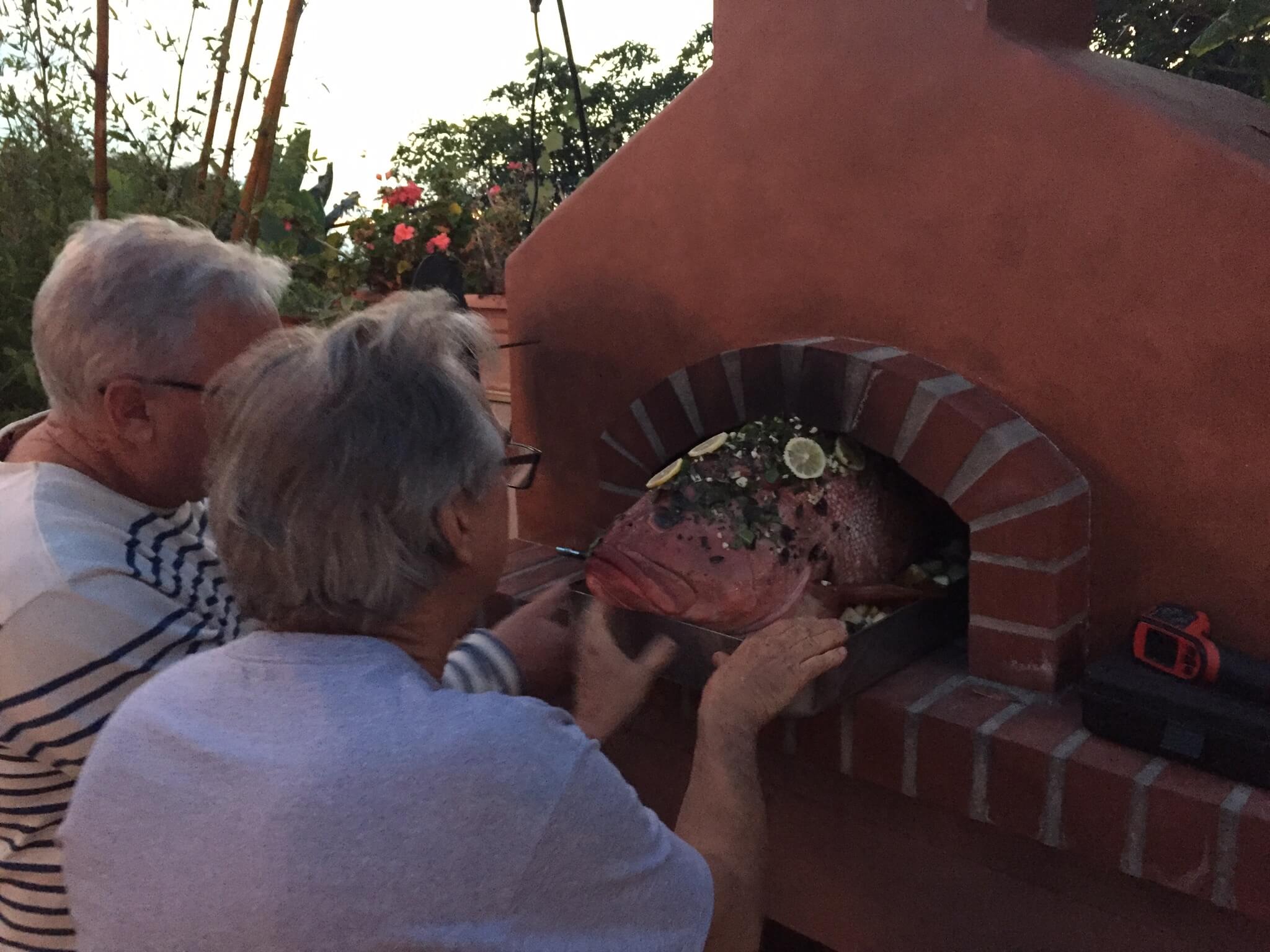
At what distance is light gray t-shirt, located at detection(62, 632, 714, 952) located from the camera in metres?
0.79

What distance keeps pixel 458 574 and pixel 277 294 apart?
75cm

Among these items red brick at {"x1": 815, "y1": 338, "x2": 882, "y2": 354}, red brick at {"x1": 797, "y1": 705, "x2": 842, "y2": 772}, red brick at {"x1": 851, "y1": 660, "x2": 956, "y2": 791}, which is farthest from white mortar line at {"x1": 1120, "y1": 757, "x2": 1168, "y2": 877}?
red brick at {"x1": 815, "y1": 338, "x2": 882, "y2": 354}

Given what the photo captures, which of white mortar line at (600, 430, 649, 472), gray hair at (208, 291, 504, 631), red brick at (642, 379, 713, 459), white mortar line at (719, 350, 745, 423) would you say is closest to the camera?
gray hair at (208, 291, 504, 631)

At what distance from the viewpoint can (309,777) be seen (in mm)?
797

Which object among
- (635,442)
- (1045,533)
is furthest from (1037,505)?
(635,442)

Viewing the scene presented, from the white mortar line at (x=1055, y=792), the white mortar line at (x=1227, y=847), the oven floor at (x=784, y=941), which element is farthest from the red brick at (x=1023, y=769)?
the oven floor at (x=784, y=941)

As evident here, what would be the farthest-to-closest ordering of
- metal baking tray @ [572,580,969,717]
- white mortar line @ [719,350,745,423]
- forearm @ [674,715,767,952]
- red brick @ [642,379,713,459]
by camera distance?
red brick @ [642,379,713,459], white mortar line @ [719,350,745,423], metal baking tray @ [572,580,969,717], forearm @ [674,715,767,952]

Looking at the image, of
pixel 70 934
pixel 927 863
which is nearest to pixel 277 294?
pixel 70 934

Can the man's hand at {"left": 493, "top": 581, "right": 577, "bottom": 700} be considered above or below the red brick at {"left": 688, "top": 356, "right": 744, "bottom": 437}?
below

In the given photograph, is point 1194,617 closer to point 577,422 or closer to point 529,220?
point 577,422

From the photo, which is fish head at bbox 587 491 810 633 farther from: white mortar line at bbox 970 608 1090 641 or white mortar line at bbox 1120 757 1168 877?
white mortar line at bbox 1120 757 1168 877

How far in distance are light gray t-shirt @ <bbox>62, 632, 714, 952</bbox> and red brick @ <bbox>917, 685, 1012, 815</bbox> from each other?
0.68m

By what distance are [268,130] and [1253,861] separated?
8.04 ft

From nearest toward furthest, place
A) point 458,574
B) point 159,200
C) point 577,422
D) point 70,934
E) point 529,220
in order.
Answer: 1. point 458,574
2. point 70,934
3. point 577,422
4. point 159,200
5. point 529,220
